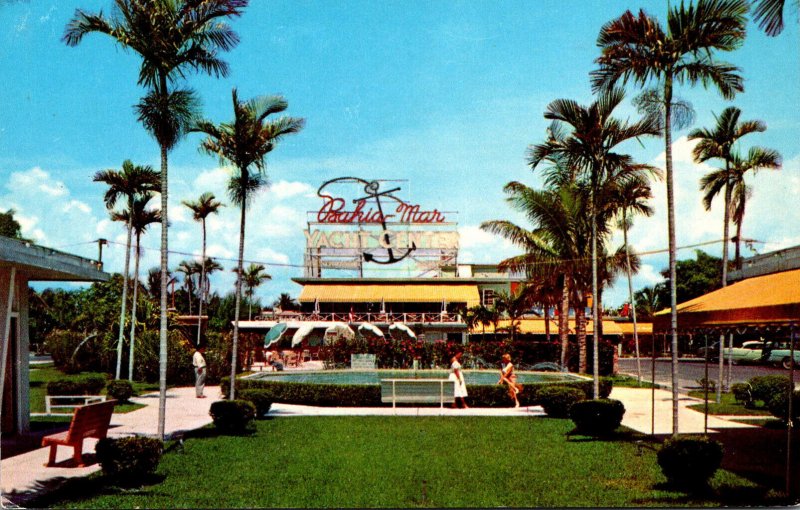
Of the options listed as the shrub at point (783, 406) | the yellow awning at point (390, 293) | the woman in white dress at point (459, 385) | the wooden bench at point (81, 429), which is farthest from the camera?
the yellow awning at point (390, 293)

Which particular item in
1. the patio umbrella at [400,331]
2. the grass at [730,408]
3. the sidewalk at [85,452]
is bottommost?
the sidewalk at [85,452]

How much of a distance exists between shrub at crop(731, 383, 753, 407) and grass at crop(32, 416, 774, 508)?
22.6 feet

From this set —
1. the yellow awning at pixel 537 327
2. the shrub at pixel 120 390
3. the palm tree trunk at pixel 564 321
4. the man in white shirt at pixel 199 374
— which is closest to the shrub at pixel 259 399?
the shrub at pixel 120 390

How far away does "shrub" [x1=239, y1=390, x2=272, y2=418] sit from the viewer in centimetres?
1606

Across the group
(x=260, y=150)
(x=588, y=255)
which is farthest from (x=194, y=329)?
(x=260, y=150)

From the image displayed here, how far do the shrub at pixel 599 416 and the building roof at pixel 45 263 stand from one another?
9.35 metres

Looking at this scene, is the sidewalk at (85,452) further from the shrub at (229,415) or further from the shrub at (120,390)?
the shrub at (229,415)

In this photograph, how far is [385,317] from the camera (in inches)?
1848

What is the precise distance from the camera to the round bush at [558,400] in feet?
52.9

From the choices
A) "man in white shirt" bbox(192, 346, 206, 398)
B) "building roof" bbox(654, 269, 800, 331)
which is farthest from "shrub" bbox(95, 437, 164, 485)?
"man in white shirt" bbox(192, 346, 206, 398)

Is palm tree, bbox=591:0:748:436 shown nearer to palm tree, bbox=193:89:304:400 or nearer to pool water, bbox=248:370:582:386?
palm tree, bbox=193:89:304:400

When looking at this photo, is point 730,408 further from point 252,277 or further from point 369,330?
point 252,277

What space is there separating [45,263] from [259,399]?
18.3 feet

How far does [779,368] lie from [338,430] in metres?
31.0
